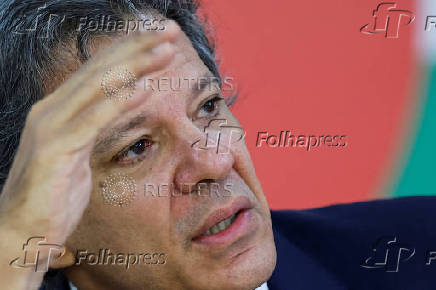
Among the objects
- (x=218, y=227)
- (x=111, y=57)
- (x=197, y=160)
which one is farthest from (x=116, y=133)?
(x=111, y=57)

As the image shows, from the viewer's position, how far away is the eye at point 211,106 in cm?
139

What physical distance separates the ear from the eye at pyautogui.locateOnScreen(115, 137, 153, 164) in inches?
9.5

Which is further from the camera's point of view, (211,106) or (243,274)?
(211,106)

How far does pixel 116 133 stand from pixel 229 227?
282mm

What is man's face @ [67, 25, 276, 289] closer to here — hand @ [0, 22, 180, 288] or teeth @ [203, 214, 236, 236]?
teeth @ [203, 214, 236, 236]

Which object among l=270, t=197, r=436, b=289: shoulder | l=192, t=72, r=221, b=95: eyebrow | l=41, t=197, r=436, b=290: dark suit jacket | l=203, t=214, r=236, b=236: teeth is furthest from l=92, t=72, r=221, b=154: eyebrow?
l=270, t=197, r=436, b=289: shoulder

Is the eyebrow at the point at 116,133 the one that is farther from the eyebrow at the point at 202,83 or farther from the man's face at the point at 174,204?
the eyebrow at the point at 202,83

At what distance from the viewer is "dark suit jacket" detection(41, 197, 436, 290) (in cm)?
164

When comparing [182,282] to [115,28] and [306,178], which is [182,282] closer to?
[115,28]

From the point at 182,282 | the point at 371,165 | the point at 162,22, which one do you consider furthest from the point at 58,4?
the point at 371,165

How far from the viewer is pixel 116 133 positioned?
4.10 feet

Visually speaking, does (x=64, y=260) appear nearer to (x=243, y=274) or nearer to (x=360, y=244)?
(x=243, y=274)

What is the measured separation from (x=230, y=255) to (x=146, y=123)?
0.97 feet

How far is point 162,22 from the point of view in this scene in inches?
58.2
